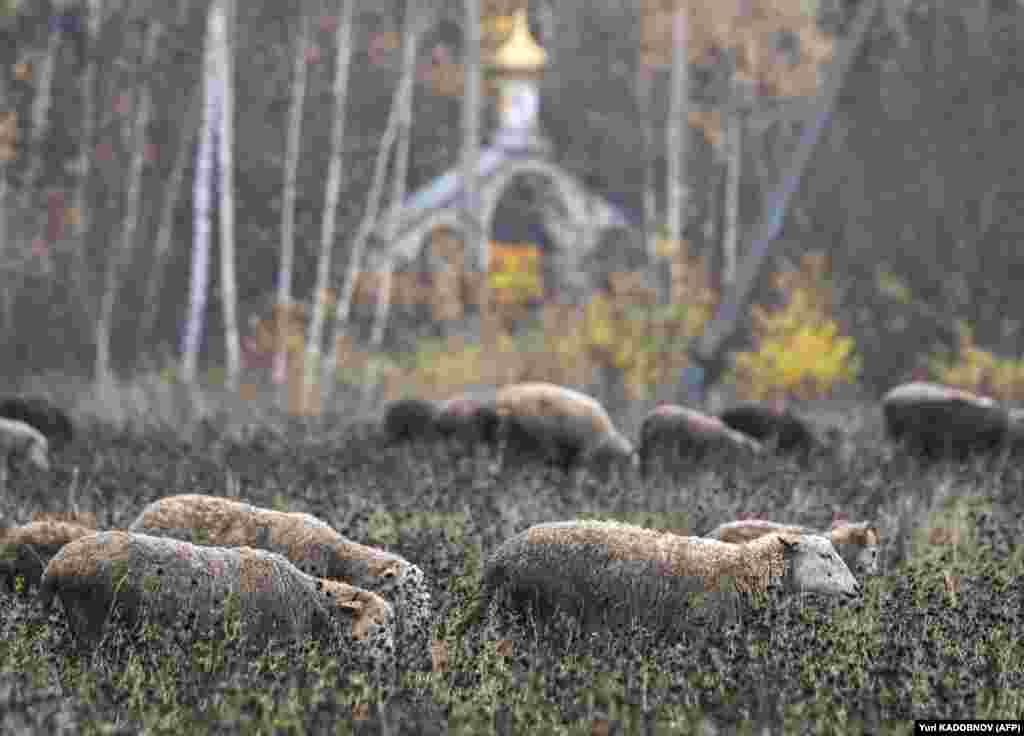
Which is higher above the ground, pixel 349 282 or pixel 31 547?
pixel 349 282

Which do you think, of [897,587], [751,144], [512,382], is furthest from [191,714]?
[751,144]

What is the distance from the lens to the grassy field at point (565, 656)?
5.74 meters

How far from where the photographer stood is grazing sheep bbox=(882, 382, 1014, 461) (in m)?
14.5

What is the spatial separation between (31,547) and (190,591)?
5.64 feet

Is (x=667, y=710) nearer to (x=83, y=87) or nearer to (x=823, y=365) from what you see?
(x=823, y=365)

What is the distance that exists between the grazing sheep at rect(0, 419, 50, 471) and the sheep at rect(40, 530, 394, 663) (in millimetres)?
5395

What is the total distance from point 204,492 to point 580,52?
34.4 meters

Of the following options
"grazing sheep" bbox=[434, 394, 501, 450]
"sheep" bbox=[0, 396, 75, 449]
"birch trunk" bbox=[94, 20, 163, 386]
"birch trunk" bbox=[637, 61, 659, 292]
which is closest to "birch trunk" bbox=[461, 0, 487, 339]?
"birch trunk" bbox=[94, 20, 163, 386]

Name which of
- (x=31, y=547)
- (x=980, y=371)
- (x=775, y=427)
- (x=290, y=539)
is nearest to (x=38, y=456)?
(x=31, y=547)

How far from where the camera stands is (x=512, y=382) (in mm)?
21953

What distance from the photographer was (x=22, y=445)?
41.7 feet

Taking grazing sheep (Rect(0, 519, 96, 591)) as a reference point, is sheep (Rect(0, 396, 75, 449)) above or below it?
below

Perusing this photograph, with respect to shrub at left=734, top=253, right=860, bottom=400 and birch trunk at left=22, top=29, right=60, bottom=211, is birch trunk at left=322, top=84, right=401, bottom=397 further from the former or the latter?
shrub at left=734, top=253, right=860, bottom=400

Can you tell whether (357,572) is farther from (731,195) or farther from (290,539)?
(731,195)
